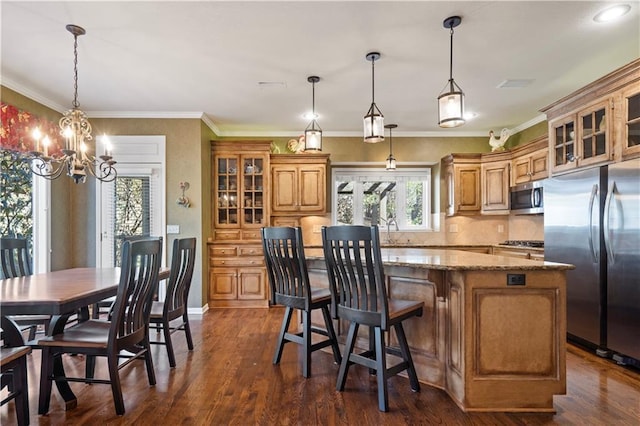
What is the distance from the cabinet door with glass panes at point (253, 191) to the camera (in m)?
5.47

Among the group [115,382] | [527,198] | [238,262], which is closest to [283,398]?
[115,382]

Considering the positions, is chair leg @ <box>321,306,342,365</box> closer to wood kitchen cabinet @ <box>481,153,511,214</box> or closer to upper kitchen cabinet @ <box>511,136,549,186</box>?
upper kitchen cabinet @ <box>511,136,549,186</box>

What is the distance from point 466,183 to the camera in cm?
557

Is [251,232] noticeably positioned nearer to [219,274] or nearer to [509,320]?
[219,274]

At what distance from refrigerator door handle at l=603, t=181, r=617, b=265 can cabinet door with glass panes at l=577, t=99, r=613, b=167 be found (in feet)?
0.92

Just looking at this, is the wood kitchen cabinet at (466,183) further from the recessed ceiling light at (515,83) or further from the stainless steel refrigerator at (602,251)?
the stainless steel refrigerator at (602,251)

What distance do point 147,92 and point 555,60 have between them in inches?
161

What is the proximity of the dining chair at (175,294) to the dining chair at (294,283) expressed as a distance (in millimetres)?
776

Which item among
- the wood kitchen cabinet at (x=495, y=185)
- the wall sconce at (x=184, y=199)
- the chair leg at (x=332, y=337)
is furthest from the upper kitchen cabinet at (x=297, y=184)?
the chair leg at (x=332, y=337)

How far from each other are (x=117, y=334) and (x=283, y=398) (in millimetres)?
1112

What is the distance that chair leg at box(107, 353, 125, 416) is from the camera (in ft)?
7.16

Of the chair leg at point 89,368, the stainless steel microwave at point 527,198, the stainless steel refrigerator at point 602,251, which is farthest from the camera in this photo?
the stainless steel microwave at point 527,198

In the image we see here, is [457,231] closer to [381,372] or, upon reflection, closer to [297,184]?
[297,184]

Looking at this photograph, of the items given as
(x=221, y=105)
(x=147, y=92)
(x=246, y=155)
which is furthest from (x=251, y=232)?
(x=147, y=92)
